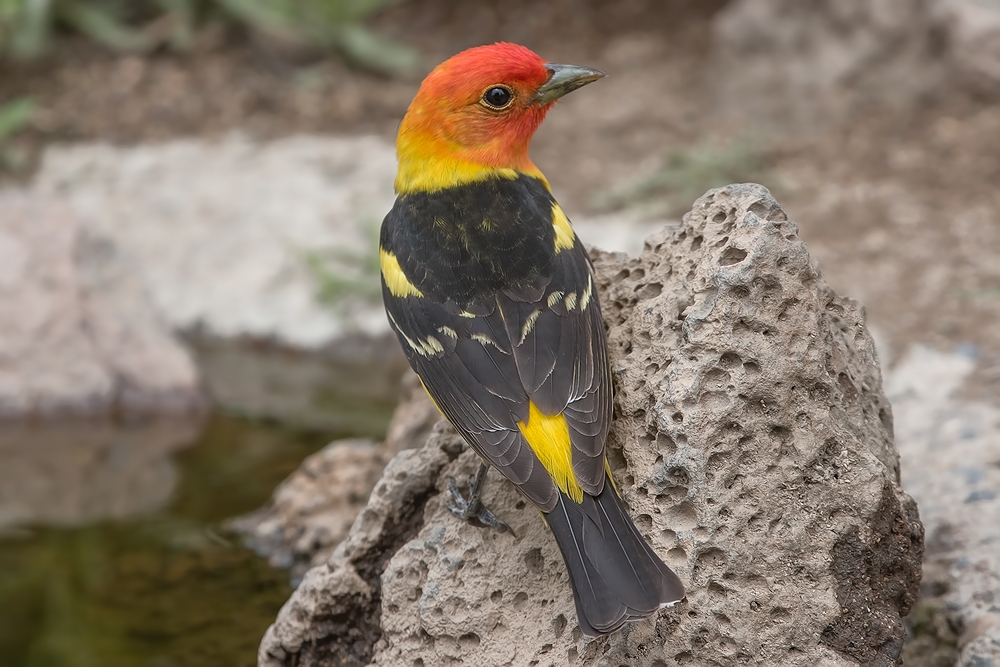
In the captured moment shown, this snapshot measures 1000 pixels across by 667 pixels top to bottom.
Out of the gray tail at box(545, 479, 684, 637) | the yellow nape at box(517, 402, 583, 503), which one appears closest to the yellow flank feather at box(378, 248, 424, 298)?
the yellow nape at box(517, 402, 583, 503)

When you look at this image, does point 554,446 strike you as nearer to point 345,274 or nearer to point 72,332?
point 72,332

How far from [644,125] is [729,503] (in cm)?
698

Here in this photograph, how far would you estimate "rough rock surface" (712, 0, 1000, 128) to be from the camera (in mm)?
8312

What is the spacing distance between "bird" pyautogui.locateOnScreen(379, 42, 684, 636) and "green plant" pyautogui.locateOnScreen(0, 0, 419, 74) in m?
6.65

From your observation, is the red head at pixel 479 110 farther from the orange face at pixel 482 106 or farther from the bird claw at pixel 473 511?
the bird claw at pixel 473 511

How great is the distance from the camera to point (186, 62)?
421 inches

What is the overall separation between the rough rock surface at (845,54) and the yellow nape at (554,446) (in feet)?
20.4

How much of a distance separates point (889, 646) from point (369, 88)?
8.39 meters

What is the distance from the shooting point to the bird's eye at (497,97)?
13.9 feet

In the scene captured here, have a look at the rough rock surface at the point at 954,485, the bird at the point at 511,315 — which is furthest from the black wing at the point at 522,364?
the rough rock surface at the point at 954,485

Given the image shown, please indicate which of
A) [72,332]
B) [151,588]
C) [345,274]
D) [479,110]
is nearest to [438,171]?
[479,110]

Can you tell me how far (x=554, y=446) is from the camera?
132 inches

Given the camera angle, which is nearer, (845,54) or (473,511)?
(473,511)

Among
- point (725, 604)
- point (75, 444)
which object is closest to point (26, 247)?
point (75, 444)
